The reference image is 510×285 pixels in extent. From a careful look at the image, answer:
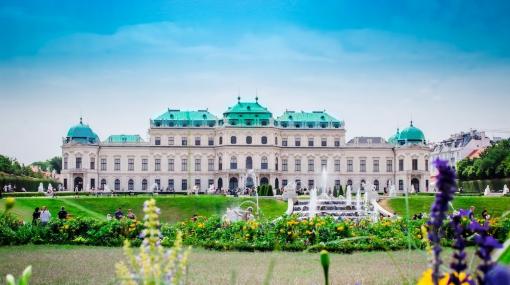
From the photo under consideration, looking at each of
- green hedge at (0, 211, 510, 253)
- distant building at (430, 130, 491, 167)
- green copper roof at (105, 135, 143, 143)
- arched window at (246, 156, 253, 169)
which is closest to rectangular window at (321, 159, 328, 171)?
arched window at (246, 156, 253, 169)

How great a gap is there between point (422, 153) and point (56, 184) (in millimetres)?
40329

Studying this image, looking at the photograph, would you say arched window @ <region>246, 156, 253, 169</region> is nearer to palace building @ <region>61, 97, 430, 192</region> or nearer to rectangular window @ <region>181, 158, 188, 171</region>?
palace building @ <region>61, 97, 430, 192</region>

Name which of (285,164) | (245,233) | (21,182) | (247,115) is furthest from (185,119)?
(245,233)

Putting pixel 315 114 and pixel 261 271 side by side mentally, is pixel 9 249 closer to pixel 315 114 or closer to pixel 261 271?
pixel 261 271

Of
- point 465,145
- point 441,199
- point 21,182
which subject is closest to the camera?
point 441,199

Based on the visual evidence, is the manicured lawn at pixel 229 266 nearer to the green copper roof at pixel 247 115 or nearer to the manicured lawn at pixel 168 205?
the manicured lawn at pixel 168 205

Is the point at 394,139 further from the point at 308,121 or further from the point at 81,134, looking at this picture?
the point at 81,134

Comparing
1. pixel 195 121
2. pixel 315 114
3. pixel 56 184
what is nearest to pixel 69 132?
pixel 56 184

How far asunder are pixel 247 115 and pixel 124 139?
1434 centimetres

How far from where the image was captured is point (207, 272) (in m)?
10.7

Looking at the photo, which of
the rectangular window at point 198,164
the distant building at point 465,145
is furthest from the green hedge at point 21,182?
the distant building at point 465,145

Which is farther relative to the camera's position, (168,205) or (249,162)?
(249,162)

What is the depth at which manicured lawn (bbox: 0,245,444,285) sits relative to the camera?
9.80m

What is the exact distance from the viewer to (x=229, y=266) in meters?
11.8
